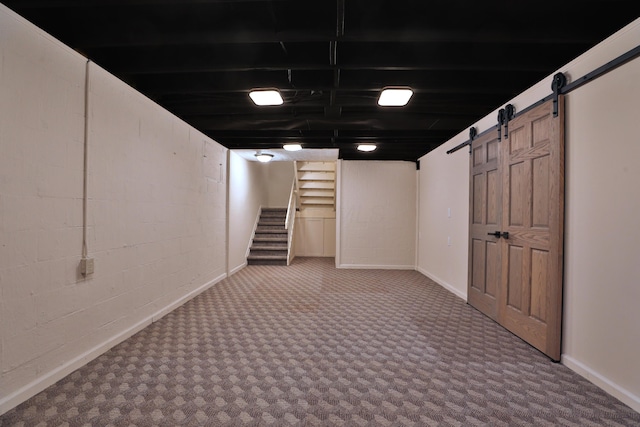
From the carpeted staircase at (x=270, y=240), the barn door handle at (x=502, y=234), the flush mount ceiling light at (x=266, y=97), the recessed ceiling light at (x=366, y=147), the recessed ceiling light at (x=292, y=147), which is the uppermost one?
the flush mount ceiling light at (x=266, y=97)

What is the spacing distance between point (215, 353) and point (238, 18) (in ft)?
8.65

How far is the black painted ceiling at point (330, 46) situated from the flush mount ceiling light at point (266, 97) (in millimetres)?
66

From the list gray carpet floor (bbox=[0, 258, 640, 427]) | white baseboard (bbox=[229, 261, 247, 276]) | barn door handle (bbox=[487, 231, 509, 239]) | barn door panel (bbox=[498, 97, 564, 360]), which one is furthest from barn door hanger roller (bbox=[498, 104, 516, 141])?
white baseboard (bbox=[229, 261, 247, 276])

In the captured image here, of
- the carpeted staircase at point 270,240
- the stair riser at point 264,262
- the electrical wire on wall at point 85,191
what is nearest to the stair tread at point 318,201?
the carpeted staircase at point 270,240

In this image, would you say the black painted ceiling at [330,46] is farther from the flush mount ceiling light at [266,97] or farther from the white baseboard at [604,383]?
the white baseboard at [604,383]

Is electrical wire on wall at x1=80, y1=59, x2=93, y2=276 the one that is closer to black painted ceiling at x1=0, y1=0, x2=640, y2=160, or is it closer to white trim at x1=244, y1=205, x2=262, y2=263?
black painted ceiling at x1=0, y1=0, x2=640, y2=160

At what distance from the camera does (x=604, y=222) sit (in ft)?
7.15

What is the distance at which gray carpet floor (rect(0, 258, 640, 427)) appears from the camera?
6.07 feet

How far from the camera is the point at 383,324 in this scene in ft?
11.2

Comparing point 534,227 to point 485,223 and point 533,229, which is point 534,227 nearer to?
point 533,229

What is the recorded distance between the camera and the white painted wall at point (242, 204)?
612 centimetres

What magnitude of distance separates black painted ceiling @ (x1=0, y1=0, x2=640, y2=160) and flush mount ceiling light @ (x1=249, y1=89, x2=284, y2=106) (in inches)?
2.6

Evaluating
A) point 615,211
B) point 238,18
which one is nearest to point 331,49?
point 238,18

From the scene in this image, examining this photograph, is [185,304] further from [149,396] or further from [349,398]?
[349,398]
